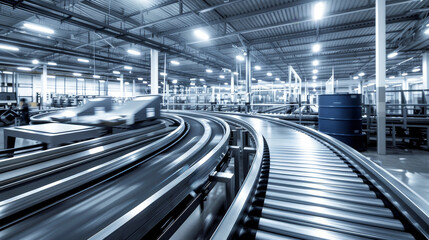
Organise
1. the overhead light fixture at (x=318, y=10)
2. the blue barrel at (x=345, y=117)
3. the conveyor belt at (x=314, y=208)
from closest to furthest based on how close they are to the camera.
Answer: the conveyor belt at (x=314, y=208) → the blue barrel at (x=345, y=117) → the overhead light fixture at (x=318, y=10)

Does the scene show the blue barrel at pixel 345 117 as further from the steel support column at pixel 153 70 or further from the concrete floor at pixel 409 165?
the steel support column at pixel 153 70

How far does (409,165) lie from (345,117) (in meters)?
1.59

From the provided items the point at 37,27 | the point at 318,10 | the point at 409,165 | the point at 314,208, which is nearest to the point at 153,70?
the point at 37,27

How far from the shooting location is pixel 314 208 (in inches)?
56.5

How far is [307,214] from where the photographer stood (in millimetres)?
1385

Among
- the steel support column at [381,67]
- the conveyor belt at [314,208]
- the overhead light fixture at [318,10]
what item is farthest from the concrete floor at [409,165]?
the overhead light fixture at [318,10]

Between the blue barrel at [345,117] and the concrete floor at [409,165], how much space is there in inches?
26.8

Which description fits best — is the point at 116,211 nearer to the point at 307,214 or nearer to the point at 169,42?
the point at 307,214

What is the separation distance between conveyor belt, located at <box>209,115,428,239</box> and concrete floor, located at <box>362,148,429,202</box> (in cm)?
190

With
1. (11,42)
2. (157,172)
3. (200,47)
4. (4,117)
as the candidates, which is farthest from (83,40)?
(157,172)

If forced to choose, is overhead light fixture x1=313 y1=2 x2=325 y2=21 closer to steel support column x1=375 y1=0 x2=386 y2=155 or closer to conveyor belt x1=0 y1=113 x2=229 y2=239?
steel support column x1=375 y1=0 x2=386 y2=155

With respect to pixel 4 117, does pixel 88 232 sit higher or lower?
lower

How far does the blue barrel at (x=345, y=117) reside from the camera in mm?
5059

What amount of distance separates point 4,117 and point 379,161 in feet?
56.0
